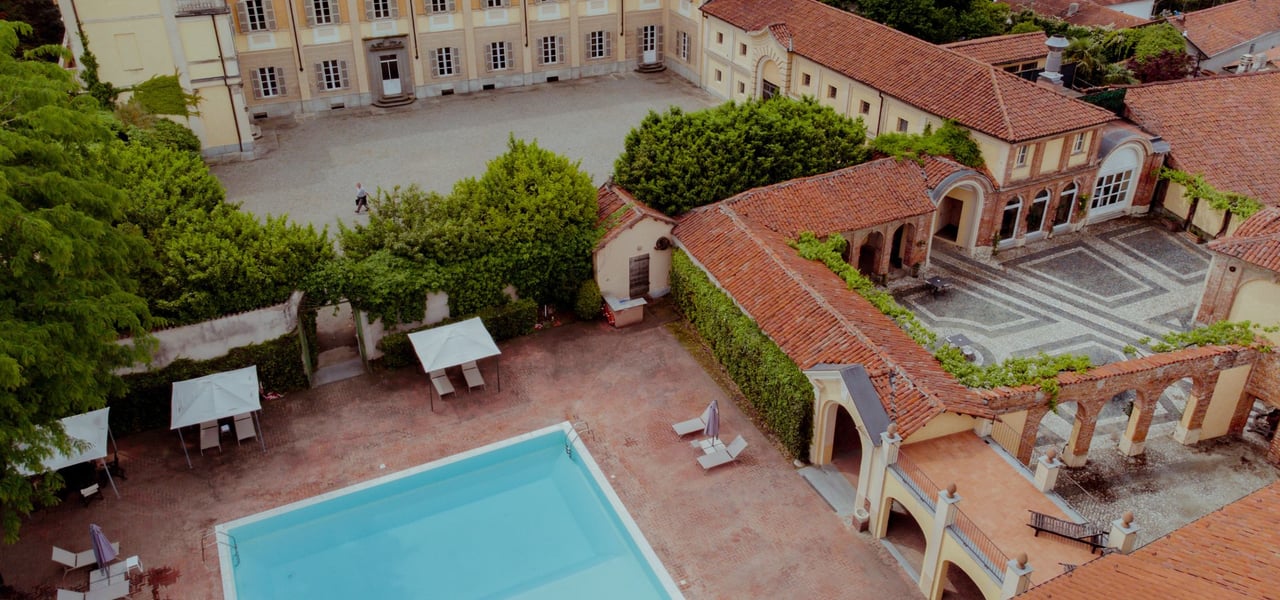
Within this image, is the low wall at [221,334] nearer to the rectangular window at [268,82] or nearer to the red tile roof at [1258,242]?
the rectangular window at [268,82]

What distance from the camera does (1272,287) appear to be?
28797 mm

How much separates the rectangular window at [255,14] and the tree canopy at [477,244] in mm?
20721

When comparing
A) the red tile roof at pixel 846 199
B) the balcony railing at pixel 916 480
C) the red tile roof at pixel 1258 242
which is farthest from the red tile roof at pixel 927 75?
the balcony railing at pixel 916 480

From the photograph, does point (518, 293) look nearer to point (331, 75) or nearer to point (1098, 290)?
point (1098, 290)

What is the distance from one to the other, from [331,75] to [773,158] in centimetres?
2585

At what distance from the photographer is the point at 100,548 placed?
22.2 m

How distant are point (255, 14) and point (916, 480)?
3834cm

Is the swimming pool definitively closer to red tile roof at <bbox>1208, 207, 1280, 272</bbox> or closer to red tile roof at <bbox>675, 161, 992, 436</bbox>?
red tile roof at <bbox>675, 161, 992, 436</bbox>

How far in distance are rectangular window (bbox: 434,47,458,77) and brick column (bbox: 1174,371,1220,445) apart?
3803 centimetres

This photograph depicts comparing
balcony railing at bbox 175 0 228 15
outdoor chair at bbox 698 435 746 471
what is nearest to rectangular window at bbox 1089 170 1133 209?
outdoor chair at bbox 698 435 746 471

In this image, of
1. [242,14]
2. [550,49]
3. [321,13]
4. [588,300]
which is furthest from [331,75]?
[588,300]

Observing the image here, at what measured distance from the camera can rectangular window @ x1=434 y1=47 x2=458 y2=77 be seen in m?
50.9

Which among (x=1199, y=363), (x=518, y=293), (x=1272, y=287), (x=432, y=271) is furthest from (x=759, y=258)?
(x=1272, y=287)

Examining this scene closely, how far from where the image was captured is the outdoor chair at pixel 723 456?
1031 inches
